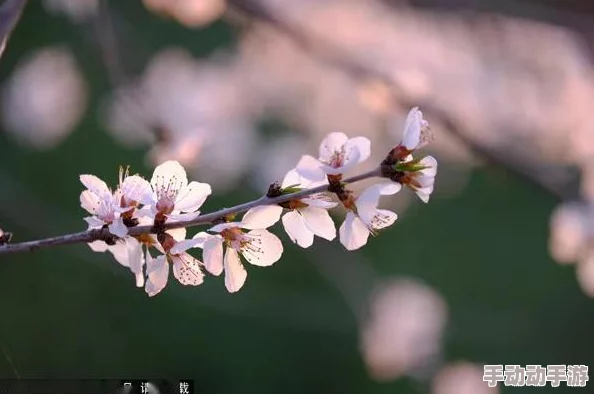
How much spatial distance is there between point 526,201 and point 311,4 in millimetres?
1902

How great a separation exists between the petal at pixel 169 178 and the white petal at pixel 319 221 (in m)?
0.08

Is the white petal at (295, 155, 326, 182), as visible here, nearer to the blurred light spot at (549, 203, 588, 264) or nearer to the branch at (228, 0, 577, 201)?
the branch at (228, 0, 577, 201)

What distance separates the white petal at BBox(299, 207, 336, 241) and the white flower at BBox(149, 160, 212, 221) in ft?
0.22

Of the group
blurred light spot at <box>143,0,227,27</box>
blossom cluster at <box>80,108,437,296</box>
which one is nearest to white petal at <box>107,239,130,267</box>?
blossom cluster at <box>80,108,437,296</box>

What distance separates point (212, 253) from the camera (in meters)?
0.53

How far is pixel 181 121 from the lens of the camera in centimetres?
161

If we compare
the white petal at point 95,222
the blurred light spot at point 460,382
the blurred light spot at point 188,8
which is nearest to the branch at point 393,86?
the blurred light spot at point 188,8

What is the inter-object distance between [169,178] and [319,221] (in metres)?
0.11

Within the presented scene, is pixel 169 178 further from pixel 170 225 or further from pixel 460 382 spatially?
pixel 460 382

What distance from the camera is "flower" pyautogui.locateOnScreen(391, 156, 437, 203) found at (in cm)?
53

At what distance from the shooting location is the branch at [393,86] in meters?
0.97

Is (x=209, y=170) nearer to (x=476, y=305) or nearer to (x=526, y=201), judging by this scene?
(x=476, y=305)

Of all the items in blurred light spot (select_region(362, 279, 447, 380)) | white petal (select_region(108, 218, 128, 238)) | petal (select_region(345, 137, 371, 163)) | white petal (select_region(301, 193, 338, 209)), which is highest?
blurred light spot (select_region(362, 279, 447, 380))

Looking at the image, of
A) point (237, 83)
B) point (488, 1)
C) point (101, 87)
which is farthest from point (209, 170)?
point (488, 1)
